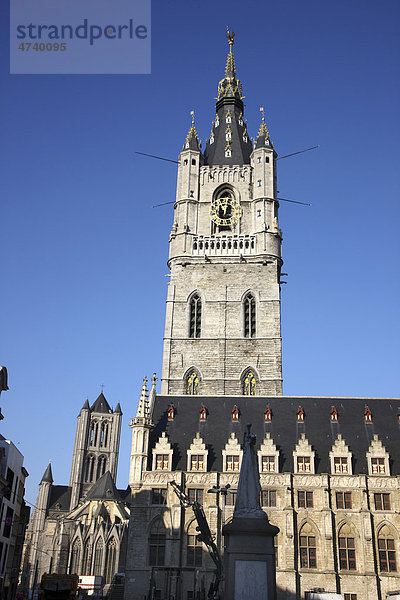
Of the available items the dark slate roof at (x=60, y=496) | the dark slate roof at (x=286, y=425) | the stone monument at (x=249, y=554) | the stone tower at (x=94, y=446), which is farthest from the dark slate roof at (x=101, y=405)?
the stone monument at (x=249, y=554)

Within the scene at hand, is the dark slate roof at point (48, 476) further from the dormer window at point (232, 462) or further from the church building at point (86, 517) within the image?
the dormer window at point (232, 462)

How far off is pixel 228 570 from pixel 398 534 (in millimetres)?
21434

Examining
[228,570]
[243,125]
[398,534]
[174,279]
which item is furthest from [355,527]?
[243,125]

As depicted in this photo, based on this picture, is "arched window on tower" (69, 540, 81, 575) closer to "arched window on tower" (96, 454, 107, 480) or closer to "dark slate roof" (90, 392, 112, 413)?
"arched window on tower" (96, 454, 107, 480)

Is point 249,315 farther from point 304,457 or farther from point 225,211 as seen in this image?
point 304,457

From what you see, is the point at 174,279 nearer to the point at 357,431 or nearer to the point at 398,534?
the point at 357,431

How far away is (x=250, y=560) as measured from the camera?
16344mm

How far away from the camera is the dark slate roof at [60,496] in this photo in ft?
305

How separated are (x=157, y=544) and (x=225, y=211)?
34.9 m

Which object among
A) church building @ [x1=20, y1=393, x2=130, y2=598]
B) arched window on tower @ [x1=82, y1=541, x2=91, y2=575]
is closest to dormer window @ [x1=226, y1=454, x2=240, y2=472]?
church building @ [x1=20, y1=393, x2=130, y2=598]

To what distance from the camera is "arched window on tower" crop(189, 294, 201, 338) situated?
5338 centimetres

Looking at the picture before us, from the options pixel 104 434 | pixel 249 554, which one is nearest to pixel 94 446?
pixel 104 434

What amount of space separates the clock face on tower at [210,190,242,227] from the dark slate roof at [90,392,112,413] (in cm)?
5586

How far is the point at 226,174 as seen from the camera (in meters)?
61.4
